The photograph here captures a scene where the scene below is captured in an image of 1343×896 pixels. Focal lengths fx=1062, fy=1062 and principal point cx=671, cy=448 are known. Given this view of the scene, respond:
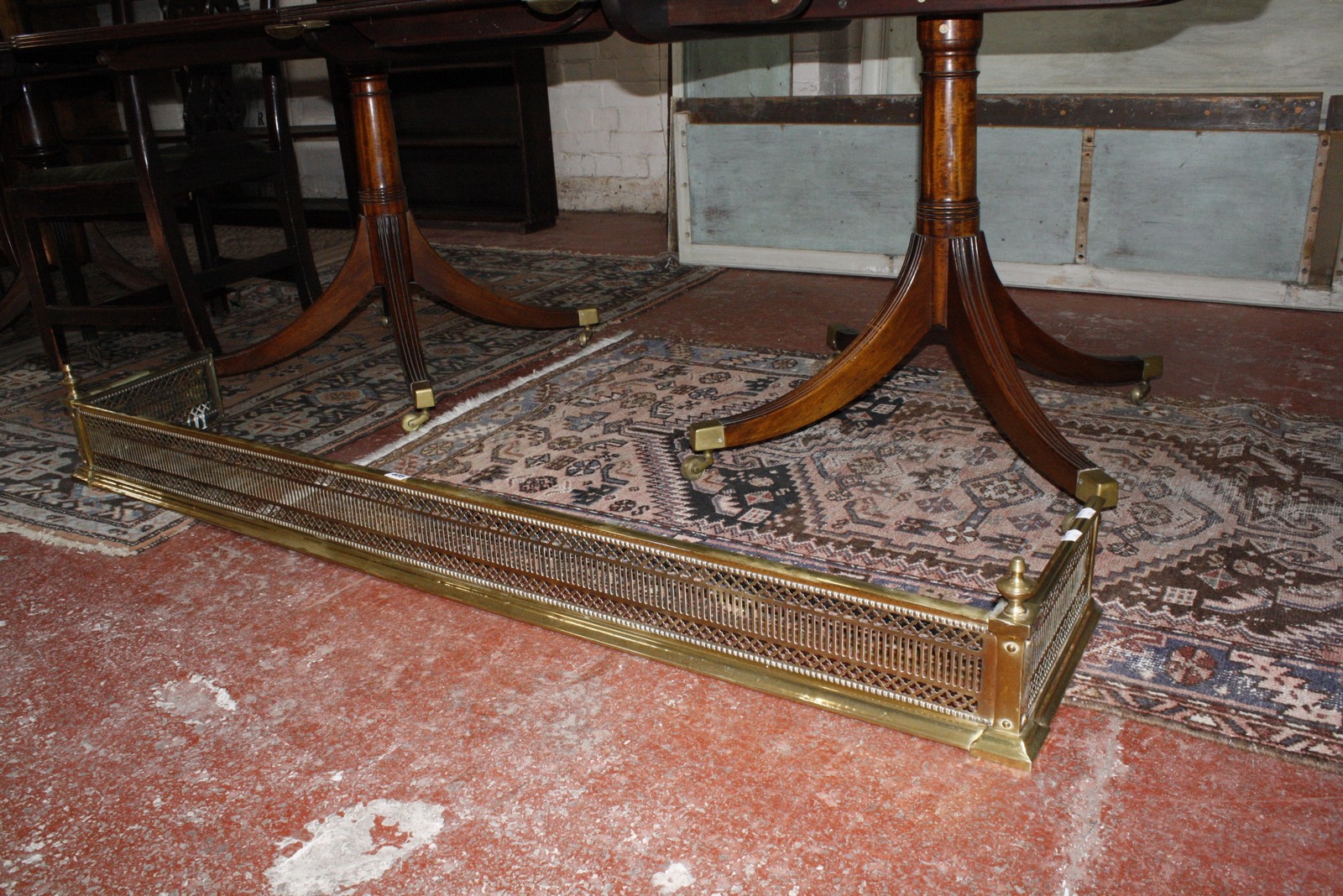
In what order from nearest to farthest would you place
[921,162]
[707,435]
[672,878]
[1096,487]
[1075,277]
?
[672,878] < [1096,487] < [921,162] < [707,435] < [1075,277]

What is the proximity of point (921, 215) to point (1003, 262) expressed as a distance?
1432 millimetres

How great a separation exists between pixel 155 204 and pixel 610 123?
9.08 feet

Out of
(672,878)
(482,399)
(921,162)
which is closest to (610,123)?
(482,399)

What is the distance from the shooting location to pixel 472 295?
2436 millimetres

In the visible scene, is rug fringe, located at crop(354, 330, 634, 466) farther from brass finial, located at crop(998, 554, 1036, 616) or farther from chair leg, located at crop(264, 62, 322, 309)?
brass finial, located at crop(998, 554, 1036, 616)

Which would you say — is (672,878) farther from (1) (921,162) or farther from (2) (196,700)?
(1) (921,162)

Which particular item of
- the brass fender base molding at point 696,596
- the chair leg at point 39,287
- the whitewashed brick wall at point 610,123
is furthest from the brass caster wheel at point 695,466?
the whitewashed brick wall at point 610,123

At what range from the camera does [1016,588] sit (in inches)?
41.9

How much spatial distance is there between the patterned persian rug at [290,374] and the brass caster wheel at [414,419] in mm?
83

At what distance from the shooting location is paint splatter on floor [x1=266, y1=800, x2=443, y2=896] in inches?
38.9

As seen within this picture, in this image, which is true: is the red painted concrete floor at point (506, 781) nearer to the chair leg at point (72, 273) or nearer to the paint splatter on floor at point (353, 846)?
the paint splatter on floor at point (353, 846)

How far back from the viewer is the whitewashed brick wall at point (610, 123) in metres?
4.66

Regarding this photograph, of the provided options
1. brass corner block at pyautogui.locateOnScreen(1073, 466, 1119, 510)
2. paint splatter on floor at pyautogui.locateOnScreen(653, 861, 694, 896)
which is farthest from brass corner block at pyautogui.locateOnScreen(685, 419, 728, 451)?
paint splatter on floor at pyautogui.locateOnScreen(653, 861, 694, 896)

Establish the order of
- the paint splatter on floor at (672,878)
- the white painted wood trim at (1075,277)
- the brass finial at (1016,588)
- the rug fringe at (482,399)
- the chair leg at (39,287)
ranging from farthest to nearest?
the white painted wood trim at (1075,277) < the chair leg at (39,287) < the rug fringe at (482,399) < the brass finial at (1016,588) < the paint splatter on floor at (672,878)
